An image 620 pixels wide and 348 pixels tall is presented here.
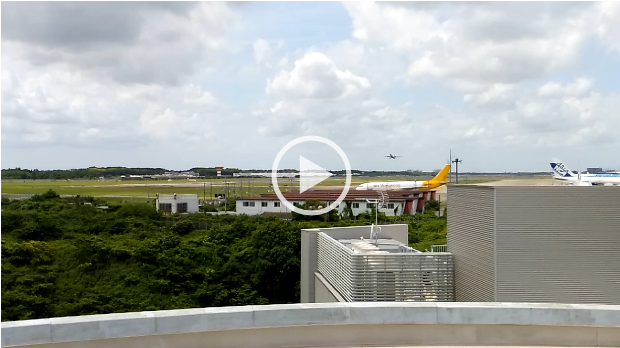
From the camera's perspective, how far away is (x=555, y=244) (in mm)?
9852

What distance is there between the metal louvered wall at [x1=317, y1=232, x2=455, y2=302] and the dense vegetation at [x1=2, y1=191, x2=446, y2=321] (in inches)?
438

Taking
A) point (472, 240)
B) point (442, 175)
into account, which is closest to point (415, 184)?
point (442, 175)

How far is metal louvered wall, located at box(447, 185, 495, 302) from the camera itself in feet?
33.5

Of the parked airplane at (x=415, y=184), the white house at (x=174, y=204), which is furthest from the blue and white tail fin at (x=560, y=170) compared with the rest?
the white house at (x=174, y=204)

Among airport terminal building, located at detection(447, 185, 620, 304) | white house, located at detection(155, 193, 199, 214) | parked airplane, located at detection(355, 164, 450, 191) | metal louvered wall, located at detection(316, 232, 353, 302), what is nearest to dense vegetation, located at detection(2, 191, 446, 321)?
metal louvered wall, located at detection(316, 232, 353, 302)

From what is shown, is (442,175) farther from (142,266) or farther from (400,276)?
(400,276)

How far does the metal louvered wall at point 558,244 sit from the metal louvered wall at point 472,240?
9.8 inches

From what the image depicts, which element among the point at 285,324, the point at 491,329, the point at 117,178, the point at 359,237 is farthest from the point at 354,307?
the point at 117,178

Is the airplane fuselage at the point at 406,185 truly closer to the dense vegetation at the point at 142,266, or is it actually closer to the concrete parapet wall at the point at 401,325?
the dense vegetation at the point at 142,266

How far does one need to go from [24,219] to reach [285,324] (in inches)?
1222

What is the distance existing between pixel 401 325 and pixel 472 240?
7.46 metres

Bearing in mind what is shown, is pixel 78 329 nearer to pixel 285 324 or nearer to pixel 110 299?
pixel 285 324

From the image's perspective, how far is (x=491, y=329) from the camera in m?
3.87

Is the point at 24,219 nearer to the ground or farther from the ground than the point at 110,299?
farther from the ground
